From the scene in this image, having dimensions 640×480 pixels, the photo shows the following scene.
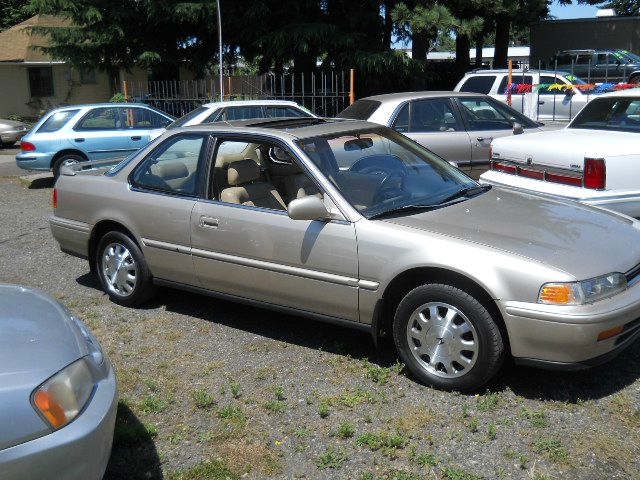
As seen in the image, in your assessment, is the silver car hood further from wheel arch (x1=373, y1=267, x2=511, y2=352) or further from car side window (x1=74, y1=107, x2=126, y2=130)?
car side window (x1=74, y1=107, x2=126, y2=130)

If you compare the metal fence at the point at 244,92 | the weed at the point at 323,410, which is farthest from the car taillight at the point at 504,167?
the metal fence at the point at 244,92

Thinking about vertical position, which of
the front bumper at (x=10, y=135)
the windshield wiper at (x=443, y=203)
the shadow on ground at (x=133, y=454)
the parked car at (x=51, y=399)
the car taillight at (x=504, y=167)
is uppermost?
the windshield wiper at (x=443, y=203)

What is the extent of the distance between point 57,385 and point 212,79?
16.2 metres

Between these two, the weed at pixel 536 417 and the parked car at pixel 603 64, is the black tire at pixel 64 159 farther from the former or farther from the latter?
the parked car at pixel 603 64

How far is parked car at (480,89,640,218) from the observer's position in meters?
6.51

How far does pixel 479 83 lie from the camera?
17.4 metres

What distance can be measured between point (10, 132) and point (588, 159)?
19.6m

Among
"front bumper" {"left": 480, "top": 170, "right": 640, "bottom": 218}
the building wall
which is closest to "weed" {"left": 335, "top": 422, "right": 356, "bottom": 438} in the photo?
"front bumper" {"left": 480, "top": 170, "right": 640, "bottom": 218}

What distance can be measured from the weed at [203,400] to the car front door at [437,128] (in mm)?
5747

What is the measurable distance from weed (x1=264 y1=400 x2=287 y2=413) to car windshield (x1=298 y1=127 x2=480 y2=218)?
1299mm

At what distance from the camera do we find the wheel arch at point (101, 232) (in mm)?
5809

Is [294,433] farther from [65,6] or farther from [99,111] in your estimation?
[65,6]

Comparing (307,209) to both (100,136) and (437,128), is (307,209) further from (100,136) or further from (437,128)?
(100,136)

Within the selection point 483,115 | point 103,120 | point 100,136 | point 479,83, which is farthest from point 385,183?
point 479,83
